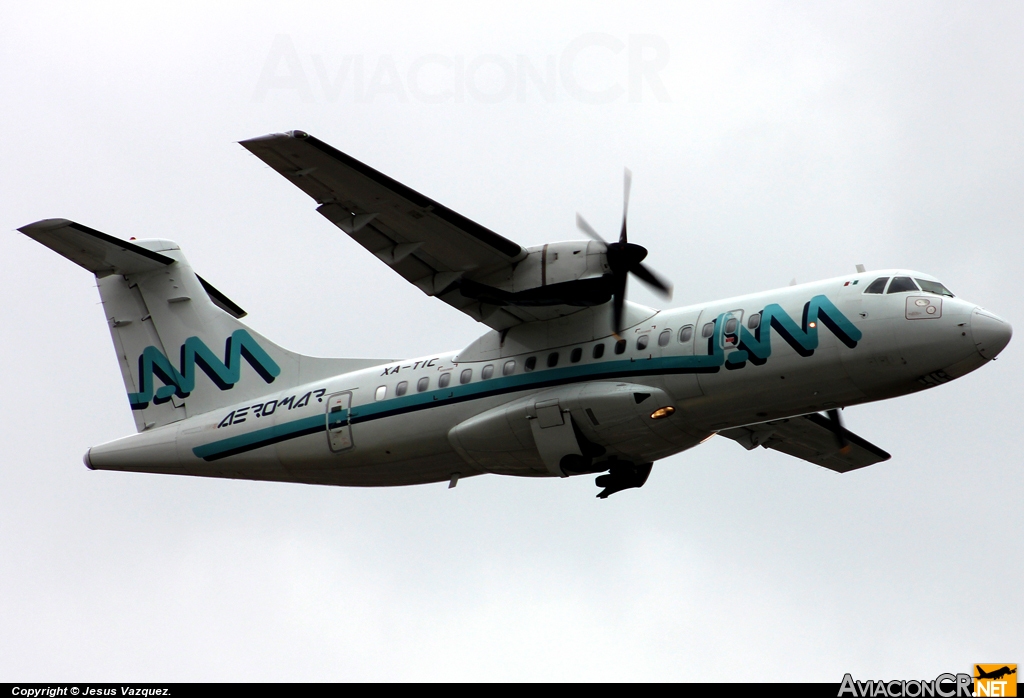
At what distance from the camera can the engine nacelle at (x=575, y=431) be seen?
15773mm

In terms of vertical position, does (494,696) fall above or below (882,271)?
below

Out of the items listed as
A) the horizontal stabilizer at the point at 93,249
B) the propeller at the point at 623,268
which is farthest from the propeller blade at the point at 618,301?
the horizontal stabilizer at the point at 93,249

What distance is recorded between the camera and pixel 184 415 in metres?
19.2

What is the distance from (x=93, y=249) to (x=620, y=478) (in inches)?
365

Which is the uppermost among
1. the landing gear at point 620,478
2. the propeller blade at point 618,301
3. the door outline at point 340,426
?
the propeller blade at point 618,301

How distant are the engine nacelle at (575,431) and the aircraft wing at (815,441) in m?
2.13

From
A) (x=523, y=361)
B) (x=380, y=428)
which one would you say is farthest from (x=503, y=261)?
A: (x=380, y=428)

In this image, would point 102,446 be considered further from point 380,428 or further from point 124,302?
point 380,428

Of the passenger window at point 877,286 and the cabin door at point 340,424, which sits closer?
the passenger window at point 877,286

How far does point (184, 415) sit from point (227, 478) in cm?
140

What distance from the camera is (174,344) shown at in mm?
Answer: 19734

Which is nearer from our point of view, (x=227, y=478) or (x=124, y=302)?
(x=227, y=478)

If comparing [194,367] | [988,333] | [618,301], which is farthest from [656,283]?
[194,367]

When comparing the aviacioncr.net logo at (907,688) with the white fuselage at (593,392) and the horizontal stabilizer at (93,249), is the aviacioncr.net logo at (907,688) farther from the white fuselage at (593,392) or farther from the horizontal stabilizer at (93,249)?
the horizontal stabilizer at (93,249)
